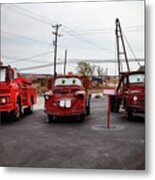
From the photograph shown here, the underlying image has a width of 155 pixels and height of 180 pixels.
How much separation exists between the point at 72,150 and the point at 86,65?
77 cm

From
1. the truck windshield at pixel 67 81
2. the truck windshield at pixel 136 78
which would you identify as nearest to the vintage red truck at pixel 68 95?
the truck windshield at pixel 67 81

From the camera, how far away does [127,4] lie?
265 centimetres

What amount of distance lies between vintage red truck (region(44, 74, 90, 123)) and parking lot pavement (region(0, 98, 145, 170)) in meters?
0.09

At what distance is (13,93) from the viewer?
2801 millimetres

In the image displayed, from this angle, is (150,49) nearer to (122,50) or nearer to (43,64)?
(122,50)

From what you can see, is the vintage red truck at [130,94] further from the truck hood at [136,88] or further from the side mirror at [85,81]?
the side mirror at [85,81]

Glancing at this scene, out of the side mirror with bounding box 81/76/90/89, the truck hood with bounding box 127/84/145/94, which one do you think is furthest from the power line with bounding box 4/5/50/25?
the truck hood with bounding box 127/84/145/94

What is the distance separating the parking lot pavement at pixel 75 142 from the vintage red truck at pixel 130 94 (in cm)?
8

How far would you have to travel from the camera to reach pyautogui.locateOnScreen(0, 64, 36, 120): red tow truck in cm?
278

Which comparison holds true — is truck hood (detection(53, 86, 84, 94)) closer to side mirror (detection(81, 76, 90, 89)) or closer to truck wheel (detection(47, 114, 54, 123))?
side mirror (detection(81, 76, 90, 89))

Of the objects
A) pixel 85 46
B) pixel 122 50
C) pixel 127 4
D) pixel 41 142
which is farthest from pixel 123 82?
pixel 41 142

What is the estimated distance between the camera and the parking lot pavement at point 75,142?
2564 mm

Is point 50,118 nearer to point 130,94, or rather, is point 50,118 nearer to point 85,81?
point 85,81

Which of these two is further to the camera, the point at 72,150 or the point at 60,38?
the point at 60,38
